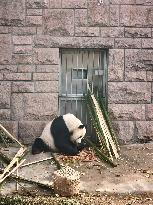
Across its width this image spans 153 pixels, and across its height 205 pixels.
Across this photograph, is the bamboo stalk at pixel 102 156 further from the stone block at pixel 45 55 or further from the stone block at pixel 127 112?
the stone block at pixel 45 55

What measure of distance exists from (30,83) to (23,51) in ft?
2.11

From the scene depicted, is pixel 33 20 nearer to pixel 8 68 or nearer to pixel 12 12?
pixel 12 12

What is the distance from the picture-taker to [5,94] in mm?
8070

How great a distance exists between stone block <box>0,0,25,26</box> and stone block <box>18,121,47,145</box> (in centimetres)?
197

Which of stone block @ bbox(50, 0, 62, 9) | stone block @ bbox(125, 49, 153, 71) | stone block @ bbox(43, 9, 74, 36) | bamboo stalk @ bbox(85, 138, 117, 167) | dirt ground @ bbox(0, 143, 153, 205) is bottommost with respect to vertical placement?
dirt ground @ bbox(0, 143, 153, 205)

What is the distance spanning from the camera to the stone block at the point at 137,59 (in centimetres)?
816

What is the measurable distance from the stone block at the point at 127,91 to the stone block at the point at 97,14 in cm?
124

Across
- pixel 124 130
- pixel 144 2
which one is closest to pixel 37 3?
pixel 144 2

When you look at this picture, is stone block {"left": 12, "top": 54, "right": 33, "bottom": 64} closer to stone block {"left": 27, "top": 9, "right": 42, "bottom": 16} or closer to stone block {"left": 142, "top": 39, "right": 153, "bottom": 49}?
stone block {"left": 27, "top": 9, "right": 42, "bottom": 16}

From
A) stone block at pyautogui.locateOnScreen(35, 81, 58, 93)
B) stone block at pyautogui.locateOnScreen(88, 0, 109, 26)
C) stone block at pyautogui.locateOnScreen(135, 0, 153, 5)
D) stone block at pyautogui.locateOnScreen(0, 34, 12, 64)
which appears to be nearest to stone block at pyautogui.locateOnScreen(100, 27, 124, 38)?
stone block at pyautogui.locateOnScreen(88, 0, 109, 26)

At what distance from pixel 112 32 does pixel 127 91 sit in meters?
1.21

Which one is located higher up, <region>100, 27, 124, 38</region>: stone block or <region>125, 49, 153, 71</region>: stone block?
<region>100, 27, 124, 38</region>: stone block

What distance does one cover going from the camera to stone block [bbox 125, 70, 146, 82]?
818cm

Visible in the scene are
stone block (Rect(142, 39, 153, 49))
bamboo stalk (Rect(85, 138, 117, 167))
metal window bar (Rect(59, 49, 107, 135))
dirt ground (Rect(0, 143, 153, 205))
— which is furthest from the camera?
metal window bar (Rect(59, 49, 107, 135))
